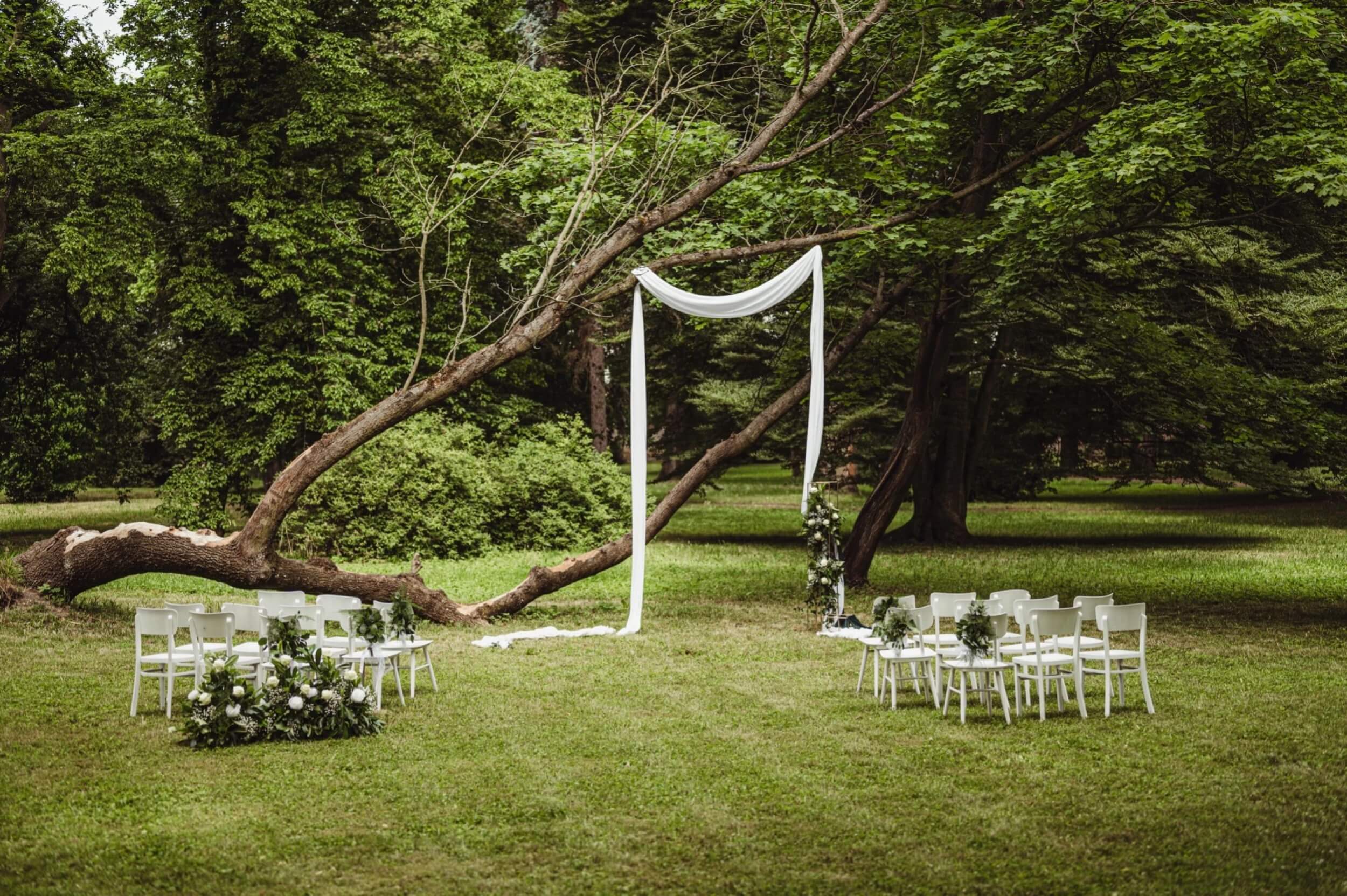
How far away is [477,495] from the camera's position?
2283 cm

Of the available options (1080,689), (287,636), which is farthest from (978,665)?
(287,636)

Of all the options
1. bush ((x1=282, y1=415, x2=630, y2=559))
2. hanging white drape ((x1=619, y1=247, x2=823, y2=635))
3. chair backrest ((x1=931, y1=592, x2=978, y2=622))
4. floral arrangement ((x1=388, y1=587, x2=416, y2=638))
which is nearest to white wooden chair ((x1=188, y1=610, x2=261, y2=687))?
floral arrangement ((x1=388, y1=587, x2=416, y2=638))

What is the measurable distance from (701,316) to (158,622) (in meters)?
6.49

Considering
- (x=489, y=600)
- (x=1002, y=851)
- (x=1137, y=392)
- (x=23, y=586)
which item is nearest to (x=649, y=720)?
(x=1002, y=851)

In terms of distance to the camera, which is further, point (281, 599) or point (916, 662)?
point (281, 599)

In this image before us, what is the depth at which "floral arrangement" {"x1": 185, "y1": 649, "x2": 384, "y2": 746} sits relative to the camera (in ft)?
27.5

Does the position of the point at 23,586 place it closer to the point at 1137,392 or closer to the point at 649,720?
the point at 649,720

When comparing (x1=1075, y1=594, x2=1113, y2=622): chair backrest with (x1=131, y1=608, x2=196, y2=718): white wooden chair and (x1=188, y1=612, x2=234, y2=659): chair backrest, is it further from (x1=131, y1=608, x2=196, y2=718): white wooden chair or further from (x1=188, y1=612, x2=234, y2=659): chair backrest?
(x1=131, y1=608, x2=196, y2=718): white wooden chair

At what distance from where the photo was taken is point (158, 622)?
9469 millimetres

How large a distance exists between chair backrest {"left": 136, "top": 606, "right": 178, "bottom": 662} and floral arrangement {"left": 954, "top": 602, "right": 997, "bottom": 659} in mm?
5768

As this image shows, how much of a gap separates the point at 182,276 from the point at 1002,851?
21117 mm

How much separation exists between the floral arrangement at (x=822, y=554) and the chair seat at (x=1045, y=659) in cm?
448

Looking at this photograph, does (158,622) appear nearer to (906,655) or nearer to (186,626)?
(186,626)

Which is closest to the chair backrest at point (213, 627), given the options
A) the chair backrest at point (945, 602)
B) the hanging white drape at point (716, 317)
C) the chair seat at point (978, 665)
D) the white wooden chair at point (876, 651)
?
the white wooden chair at point (876, 651)
